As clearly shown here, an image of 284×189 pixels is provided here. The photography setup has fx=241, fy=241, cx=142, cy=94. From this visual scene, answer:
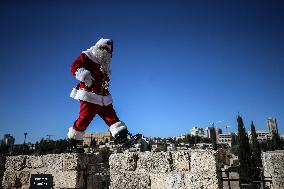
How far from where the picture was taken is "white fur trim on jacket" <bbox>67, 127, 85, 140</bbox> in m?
3.96

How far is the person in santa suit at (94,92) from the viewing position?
4045mm

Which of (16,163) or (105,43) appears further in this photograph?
(105,43)

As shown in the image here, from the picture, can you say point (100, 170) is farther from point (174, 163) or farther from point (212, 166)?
point (212, 166)

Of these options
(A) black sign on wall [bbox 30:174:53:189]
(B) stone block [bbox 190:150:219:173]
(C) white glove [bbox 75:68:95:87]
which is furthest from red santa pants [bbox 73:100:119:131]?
(B) stone block [bbox 190:150:219:173]

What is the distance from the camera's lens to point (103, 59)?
471cm

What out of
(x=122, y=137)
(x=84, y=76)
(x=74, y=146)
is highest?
(x=84, y=76)

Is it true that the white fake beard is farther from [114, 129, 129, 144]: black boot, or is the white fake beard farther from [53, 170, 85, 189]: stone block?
[53, 170, 85, 189]: stone block

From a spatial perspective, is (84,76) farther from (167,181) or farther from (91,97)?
(167,181)

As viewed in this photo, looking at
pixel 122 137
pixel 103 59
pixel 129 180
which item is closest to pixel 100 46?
pixel 103 59

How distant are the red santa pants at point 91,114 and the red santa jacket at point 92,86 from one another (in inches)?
3.3

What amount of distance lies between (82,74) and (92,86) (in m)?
0.30

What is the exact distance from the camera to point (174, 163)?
301 cm

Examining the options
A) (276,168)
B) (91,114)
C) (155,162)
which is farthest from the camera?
(276,168)

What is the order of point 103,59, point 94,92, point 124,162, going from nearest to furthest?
point 124,162 → point 94,92 → point 103,59
